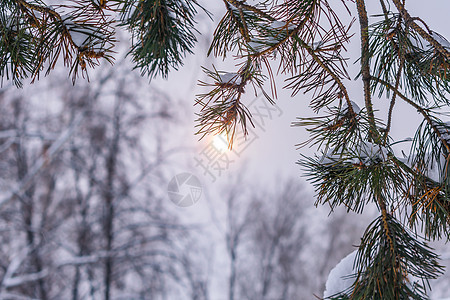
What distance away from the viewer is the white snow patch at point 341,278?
2.67 feet

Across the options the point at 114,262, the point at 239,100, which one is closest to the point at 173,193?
the point at 114,262

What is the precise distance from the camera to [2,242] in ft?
19.6

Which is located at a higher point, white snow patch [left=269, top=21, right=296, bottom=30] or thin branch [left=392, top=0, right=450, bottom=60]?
white snow patch [left=269, top=21, right=296, bottom=30]

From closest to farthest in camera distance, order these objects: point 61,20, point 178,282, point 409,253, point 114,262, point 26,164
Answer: point 409,253 → point 61,20 → point 178,282 → point 114,262 → point 26,164

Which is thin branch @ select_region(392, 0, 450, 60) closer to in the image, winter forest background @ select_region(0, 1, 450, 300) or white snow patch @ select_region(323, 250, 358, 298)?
white snow patch @ select_region(323, 250, 358, 298)

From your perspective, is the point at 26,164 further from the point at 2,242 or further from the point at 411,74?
the point at 411,74

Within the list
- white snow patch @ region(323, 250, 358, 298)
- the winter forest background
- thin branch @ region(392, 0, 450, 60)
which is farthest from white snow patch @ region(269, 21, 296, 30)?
the winter forest background

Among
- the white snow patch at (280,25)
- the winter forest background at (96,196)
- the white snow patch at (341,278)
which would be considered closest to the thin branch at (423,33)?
the white snow patch at (280,25)

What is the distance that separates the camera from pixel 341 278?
83cm

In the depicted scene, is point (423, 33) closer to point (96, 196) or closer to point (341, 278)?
point (341, 278)

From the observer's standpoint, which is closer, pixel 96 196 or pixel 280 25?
pixel 280 25

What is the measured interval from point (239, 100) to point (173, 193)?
221 inches

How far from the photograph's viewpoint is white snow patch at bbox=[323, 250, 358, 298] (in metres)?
0.81

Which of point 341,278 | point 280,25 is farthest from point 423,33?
point 341,278
